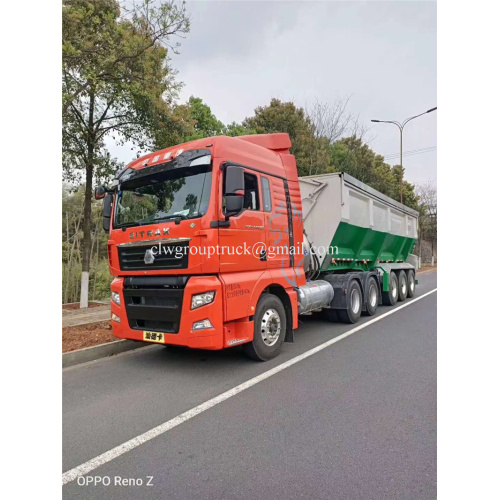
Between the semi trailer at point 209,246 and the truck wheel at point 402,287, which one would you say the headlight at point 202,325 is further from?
the truck wheel at point 402,287

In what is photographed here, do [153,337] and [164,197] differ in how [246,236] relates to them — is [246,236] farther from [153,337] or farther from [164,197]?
[153,337]

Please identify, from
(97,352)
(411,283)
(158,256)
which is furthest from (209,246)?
(411,283)

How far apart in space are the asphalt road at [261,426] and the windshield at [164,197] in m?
1.98

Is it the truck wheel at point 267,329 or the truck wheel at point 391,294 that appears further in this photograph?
the truck wheel at point 391,294

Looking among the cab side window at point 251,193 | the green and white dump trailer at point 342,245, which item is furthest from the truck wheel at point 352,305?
the cab side window at point 251,193

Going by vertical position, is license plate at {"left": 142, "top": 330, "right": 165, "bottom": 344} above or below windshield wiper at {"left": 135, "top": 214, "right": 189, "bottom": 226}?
below

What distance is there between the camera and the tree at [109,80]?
229 inches

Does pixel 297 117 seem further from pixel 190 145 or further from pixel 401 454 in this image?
pixel 401 454

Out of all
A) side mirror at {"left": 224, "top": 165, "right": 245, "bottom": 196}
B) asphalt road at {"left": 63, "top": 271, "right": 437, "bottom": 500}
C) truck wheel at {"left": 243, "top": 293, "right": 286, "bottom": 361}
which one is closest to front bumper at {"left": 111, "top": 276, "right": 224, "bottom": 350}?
asphalt road at {"left": 63, "top": 271, "right": 437, "bottom": 500}

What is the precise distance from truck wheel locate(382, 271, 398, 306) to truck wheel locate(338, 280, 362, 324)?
2.37 m

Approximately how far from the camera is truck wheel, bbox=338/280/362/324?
7152 mm

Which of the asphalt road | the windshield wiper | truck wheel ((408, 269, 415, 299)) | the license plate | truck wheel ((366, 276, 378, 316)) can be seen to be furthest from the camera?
truck wheel ((408, 269, 415, 299))

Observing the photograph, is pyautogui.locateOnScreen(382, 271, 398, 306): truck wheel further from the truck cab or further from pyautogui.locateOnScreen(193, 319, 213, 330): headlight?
pyautogui.locateOnScreen(193, 319, 213, 330): headlight

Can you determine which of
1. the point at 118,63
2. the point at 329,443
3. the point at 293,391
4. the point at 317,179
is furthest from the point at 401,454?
the point at 118,63
